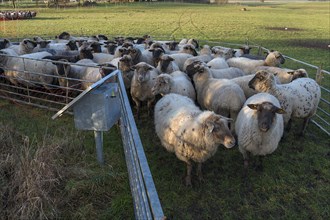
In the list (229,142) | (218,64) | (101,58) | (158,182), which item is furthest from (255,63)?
(158,182)

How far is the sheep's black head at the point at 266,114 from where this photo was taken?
483 centimetres

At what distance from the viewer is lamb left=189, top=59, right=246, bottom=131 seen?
20.4 feet

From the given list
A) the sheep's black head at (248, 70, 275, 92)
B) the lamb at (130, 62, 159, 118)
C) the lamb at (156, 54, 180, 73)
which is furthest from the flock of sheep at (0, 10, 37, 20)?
the sheep's black head at (248, 70, 275, 92)

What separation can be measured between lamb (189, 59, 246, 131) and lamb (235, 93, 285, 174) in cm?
71

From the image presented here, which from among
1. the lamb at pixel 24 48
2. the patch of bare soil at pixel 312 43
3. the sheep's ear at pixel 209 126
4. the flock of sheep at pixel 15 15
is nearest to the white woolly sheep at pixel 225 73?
the sheep's ear at pixel 209 126

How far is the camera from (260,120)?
16.1ft

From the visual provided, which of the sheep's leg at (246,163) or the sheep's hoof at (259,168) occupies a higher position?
the sheep's leg at (246,163)

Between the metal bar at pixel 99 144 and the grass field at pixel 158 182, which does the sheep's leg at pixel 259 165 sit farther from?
the metal bar at pixel 99 144

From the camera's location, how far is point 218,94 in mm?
6395

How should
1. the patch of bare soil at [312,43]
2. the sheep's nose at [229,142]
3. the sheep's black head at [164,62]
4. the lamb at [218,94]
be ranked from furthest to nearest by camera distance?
1. the patch of bare soil at [312,43]
2. the sheep's black head at [164,62]
3. the lamb at [218,94]
4. the sheep's nose at [229,142]

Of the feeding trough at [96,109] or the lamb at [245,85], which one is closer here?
the feeding trough at [96,109]

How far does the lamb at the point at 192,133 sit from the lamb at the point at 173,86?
3.90ft

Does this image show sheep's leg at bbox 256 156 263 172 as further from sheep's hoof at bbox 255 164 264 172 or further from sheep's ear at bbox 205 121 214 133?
sheep's ear at bbox 205 121 214 133

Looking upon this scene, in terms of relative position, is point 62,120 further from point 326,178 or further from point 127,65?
point 326,178
